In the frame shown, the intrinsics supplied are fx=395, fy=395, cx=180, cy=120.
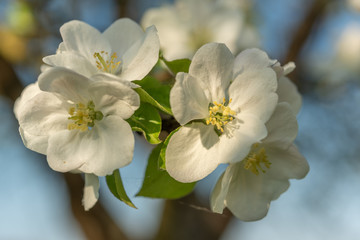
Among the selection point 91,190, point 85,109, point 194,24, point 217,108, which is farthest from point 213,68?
point 194,24

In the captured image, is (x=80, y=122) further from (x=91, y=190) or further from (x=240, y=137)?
(x=240, y=137)

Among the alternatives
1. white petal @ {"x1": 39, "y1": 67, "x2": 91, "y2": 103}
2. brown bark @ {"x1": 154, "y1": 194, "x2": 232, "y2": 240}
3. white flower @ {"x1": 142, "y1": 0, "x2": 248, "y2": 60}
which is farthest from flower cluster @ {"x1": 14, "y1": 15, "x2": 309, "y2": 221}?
brown bark @ {"x1": 154, "y1": 194, "x2": 232, "y2": 240}

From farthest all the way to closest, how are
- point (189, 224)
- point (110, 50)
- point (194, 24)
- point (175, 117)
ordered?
point (189, 224) < point (194, 24) < point (110, 50) < point (175, 117)

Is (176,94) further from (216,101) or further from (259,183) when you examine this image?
(259,183)

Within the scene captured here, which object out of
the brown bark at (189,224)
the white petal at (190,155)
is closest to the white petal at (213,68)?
the white petal at (190,155)

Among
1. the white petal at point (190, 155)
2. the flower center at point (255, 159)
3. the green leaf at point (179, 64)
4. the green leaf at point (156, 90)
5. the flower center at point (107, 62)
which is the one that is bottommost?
the flower center at point (255, 159)

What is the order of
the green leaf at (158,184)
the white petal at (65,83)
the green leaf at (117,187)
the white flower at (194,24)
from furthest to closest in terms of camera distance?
the white flower at (194,24), the green leaf at (158,184), the green leaf at (117,187), the white petal at (65,83)

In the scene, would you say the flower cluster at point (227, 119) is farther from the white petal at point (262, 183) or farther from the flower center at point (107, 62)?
the flower center at point (107, 62)
